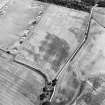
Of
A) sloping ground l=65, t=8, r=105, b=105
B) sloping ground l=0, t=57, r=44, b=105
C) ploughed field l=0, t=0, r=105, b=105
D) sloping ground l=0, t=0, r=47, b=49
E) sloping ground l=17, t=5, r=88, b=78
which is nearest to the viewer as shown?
sloping ground l=65, t=8, r=105, b=105

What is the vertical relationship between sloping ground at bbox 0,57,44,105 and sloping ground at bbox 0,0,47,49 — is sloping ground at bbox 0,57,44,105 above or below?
below

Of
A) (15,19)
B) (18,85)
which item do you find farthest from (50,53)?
(15,19)

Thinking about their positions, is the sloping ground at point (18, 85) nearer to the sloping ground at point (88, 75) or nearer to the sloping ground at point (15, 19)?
the sloping ground at point (88, 75)

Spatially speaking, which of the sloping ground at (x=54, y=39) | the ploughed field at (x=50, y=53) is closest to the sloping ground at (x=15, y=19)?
the ploughed field at (x=50, y=53)

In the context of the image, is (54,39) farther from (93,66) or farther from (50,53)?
(93,66)

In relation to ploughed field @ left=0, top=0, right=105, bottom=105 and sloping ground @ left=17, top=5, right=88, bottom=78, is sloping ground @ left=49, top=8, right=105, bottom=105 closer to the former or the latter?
ploughed field @ left=0, top=0, right=105, bottom=105

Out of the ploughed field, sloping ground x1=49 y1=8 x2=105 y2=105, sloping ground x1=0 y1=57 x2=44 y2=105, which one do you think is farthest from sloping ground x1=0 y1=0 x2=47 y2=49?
sloping ground x1=49 y1=8 x2=105 y2=105
